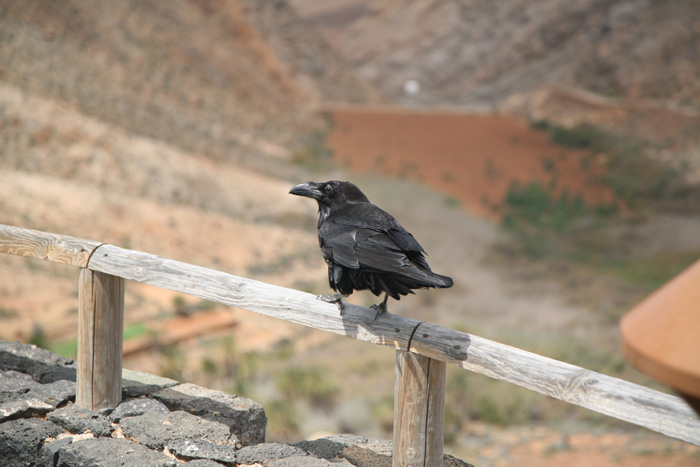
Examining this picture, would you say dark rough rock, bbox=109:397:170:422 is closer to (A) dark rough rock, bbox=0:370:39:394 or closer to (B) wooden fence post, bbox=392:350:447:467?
(A) dark rough rock, bbox=0:370:39:394

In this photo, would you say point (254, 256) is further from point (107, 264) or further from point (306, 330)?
point (107, 264)

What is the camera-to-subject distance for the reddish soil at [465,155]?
90.9 feet

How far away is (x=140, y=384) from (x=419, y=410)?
5.80 ft

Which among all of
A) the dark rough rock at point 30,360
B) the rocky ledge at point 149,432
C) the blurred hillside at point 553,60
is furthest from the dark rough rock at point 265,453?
the blurred hillside at point 553,60

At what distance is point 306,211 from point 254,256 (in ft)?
13.6

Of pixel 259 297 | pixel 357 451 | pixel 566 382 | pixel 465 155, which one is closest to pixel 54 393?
pixel 259 297

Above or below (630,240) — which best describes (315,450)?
below

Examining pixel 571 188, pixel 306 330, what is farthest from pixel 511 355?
pixel 571 188

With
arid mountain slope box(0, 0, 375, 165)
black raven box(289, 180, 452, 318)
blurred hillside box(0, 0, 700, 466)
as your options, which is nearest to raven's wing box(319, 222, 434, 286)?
black raven box(289, 180, 452, 318)

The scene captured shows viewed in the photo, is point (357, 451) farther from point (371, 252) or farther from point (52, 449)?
point (52, 449)

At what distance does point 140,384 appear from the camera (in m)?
3.59

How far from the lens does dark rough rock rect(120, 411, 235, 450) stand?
Result: 9.85 feet

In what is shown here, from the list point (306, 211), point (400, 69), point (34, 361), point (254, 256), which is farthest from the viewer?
point (400, 69)

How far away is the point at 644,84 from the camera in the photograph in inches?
1646
